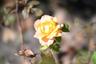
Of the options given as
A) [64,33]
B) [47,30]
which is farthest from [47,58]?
[64,33]

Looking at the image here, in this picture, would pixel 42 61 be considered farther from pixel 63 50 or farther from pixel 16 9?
pixel 63 50

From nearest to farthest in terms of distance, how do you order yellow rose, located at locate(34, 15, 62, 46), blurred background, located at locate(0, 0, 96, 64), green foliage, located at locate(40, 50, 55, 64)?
yellow rose, located at locate(34, 15, 62, 46) → green foliage, located at locate(40, 50, 55, 64) → blurred background, located at locate(0, 0, 96, 64)

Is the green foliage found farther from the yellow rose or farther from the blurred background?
the blurred background

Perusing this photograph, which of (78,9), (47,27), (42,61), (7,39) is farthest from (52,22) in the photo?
(78,9)

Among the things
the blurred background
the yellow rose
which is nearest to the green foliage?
the yellow rose

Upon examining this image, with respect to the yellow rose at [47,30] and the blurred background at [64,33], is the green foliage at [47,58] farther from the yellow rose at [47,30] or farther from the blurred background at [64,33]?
the blurred background at [64,33]
